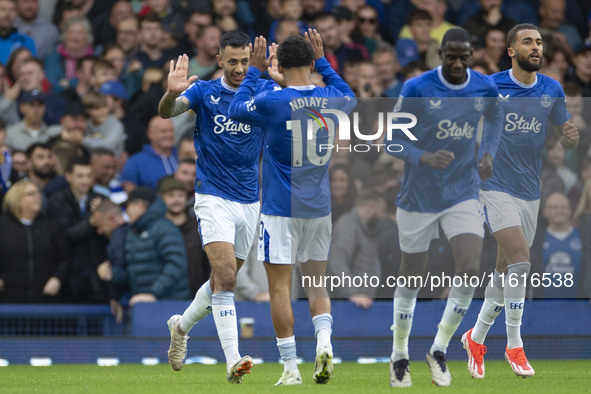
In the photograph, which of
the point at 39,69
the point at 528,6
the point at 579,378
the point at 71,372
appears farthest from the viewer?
the point at 528,6

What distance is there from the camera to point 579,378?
10055mm

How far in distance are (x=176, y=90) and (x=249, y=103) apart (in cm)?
95

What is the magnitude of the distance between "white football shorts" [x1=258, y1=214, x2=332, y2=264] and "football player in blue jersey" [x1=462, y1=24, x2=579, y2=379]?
1.59m

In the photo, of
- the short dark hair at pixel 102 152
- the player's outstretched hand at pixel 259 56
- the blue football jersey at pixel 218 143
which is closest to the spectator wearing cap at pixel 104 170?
the short dark hair at pixel 102 152

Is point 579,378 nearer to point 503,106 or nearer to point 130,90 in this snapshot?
point 503,106

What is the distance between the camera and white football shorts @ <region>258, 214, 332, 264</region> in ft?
30.3

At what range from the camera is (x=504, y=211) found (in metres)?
10.1

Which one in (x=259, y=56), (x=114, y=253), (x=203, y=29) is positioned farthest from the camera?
(x=203, y=29)

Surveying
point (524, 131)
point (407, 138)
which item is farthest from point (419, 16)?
point (407, 138)

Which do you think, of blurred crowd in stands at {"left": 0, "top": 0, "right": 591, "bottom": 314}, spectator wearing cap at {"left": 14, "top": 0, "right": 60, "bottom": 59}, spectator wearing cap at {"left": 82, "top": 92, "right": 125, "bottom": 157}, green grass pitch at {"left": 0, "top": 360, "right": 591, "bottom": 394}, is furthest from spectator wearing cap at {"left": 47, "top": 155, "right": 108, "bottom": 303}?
spectator wearing cap at {"left": 14, "top": 0, "right": 60, "bottom": 59}

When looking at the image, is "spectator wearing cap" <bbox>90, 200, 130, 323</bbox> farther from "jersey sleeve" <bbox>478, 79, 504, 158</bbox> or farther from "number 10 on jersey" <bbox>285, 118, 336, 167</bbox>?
"jersey sleeve" <bbox>478, 79, 504, 158</bbox>

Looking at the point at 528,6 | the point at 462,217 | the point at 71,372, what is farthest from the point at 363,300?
the point at 528,6

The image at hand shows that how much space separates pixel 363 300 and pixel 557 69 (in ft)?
17.9

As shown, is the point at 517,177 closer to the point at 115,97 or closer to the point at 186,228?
the point at 186,228
